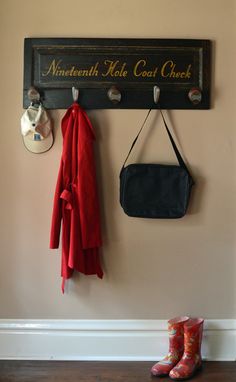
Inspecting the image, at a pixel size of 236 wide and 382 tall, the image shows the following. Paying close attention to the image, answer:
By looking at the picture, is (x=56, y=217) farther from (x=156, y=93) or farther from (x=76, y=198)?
(x=156, y=93)

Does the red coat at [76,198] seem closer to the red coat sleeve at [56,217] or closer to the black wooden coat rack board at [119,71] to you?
the red coat sleeve at [56,217]

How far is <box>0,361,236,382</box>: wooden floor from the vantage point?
1637mm

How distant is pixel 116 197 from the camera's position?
5.91 feet

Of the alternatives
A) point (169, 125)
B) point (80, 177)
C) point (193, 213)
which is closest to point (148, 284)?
point (193, 213)

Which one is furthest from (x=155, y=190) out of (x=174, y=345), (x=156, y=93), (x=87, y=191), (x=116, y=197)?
(x=174, y=345)

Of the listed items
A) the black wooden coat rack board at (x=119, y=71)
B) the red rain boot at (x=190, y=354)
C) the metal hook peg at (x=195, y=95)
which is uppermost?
the black wooden coat rack board at (x=119, y=71)

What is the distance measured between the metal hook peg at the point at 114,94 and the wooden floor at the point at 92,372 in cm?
132

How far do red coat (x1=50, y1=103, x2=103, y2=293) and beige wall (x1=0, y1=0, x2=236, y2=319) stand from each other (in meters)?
0.10

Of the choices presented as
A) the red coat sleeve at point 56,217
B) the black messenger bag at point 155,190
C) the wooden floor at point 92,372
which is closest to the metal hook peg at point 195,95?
the black messenger bag at point 155,190

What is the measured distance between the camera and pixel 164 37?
5.77ft

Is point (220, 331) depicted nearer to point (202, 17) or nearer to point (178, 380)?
point (178, 380)

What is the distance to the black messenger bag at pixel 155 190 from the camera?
1721 mm

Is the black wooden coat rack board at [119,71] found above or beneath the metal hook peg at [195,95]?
above

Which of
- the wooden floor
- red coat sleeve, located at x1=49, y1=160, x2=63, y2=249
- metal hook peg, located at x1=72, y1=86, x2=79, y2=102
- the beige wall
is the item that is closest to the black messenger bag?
the beige wall
